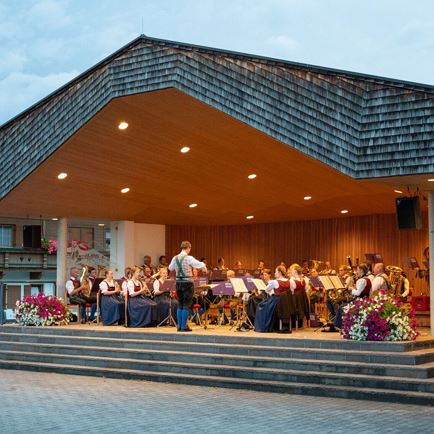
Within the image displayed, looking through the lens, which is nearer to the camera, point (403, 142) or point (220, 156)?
point (403, 142)

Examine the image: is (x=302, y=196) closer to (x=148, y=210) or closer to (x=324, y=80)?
(x=148, y=210)

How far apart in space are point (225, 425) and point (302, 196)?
1128 centimetres

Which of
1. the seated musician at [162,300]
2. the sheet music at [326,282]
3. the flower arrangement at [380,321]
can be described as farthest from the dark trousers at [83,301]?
the flower arrangement at [380,321]

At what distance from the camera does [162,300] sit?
16359 mm

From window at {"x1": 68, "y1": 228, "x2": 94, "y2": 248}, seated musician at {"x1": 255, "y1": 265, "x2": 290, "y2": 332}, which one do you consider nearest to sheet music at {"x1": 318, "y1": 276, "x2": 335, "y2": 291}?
seated musician at {"x1": 255, "y1": 265, "x2": 290, "y2": 332}

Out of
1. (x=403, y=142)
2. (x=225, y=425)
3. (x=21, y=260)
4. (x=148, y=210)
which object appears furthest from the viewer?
(x=21, y=260)

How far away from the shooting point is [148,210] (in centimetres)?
2088

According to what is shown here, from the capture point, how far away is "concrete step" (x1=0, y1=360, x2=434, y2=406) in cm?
1011

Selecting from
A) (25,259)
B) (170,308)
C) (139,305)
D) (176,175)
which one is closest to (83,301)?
(139,305)

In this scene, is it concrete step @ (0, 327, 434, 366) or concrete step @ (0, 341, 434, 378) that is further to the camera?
concrete step @ (0, 327, 434, 366)

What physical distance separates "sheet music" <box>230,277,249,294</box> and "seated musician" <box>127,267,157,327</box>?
7.85ft

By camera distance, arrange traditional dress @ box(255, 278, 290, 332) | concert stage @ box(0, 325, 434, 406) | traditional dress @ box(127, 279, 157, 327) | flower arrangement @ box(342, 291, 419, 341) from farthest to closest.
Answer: traditional dress @ box(127, 279, 157, 327), traditional dress @ box(255, 278, 290, 332), flower arrangement @ box(342, 291, 419, 341), concert stage @ box(0, 325, 434, 406)

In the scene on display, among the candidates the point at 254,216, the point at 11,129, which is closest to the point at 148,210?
the point at 254,216

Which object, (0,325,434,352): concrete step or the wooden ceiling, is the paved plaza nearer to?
(0,325,434,352): concrete step
